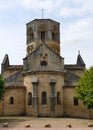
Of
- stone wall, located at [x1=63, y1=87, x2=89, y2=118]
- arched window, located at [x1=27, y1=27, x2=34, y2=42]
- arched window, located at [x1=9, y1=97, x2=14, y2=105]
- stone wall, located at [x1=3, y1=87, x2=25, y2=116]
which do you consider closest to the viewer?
stone wall, located at [x1=63, y1=87, x2=89, y2=118]

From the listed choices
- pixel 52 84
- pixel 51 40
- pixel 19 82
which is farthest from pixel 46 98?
pixel 51 40

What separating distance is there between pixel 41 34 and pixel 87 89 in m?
20.5

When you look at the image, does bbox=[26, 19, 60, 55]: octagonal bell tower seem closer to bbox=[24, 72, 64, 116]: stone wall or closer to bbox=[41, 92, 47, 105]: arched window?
bbox=[24, 72, 64, 116]: stone wall

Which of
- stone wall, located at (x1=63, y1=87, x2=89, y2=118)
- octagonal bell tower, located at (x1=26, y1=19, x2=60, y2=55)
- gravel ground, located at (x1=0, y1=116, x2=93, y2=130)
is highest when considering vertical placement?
octagonal bell tower, located at (x1=26, y1=19, x2=60, y2=55)

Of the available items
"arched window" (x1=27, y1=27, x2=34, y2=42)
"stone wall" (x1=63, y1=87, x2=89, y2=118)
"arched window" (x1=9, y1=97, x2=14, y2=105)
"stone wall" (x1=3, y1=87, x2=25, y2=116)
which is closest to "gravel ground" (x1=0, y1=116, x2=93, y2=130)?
"stone wall" (x1=63, y1=87, x2=89, y2=118)

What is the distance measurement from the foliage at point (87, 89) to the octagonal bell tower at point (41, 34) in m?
→ 16.0

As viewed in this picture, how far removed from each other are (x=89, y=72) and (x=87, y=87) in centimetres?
252

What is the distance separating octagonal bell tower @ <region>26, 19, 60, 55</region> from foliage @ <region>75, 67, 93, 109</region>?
630 inches

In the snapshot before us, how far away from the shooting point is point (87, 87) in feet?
150

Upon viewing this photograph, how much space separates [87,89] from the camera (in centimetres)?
4569

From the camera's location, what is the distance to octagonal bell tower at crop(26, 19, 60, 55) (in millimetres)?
62094

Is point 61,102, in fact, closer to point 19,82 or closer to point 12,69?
point 19,82

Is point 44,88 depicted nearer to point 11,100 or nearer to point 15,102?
point 15,102

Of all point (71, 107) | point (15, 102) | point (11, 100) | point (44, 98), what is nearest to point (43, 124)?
point (44, 98)
